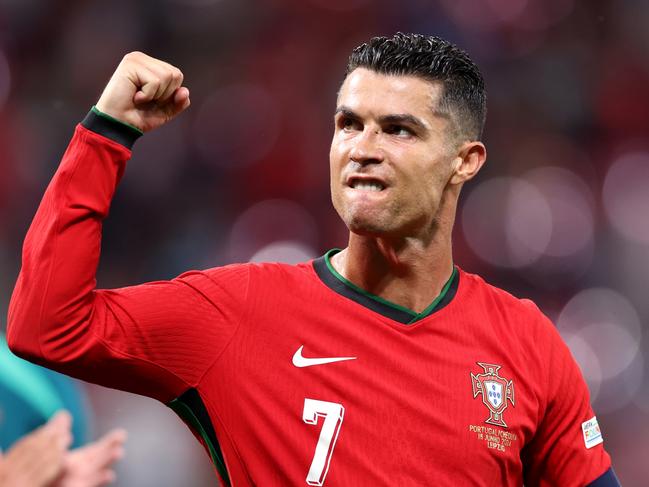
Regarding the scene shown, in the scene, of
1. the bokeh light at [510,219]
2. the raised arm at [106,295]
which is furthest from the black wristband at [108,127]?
the bokeh light at [510,219]

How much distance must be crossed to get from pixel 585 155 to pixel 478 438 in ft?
17.8

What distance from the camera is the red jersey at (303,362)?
2.26 m

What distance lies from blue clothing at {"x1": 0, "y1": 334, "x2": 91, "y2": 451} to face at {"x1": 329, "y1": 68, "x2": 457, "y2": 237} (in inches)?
83.4

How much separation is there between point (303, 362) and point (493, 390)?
0.56 meters

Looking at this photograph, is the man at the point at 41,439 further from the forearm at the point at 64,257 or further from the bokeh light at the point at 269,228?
the bokeh light at the point at 269,228

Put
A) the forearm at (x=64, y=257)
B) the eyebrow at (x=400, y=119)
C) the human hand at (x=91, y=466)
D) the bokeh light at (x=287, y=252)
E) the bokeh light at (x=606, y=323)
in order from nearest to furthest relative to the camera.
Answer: the forearm at (x=64, y=257)
the eyebrow at (x=400, y=119)
the human hand at (x=91, y=466)
the bokeh light at (x=287, y=252)
the bokeh light at (x=606, y=323)

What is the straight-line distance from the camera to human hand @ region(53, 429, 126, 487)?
388 centimetres

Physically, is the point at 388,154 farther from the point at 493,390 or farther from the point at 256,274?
the point at 493,390

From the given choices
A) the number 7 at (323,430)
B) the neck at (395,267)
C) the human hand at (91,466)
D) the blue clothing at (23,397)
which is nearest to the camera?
the number 7 at (323,430)

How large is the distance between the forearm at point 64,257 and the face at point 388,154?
724 millimetres

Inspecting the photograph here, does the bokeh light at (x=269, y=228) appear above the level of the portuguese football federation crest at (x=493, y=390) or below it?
below

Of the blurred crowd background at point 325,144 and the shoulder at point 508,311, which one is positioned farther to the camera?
the blurred crowd background at point 325,144

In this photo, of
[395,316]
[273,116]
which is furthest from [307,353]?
[273,116]

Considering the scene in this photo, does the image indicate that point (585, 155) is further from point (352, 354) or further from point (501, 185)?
point (352, 354)
